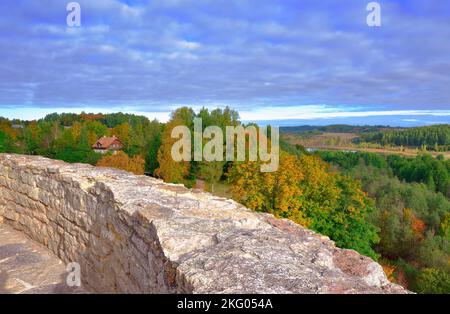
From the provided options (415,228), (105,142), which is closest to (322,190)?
(415,228)

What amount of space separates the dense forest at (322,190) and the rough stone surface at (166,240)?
1264 cm

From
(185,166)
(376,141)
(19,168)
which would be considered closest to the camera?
(19,168)

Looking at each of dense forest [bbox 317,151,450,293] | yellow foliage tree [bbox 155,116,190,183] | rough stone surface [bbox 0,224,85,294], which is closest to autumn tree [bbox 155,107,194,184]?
yellow foliage tree [bbox 155,116,190,183]

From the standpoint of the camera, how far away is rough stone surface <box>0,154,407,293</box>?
89.7 inches

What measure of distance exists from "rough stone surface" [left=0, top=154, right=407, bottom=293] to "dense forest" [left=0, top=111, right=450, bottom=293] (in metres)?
12.6

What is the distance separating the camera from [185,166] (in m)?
36.0

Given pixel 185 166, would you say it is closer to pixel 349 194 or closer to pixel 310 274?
pixel 349 194

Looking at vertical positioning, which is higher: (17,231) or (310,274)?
(310,274)

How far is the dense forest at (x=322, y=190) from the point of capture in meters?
18.1

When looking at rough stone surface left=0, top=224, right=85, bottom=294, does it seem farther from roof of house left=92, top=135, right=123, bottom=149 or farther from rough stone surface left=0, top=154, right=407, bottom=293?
roof of house left=92, top=135, right=123, bottom=149

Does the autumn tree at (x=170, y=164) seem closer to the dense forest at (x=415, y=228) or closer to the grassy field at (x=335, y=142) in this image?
the dense forest at (x=415, y=228)

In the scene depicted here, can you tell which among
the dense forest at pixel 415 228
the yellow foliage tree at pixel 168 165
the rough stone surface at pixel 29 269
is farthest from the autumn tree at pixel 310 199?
the rough stone surface at pixel 29 269
